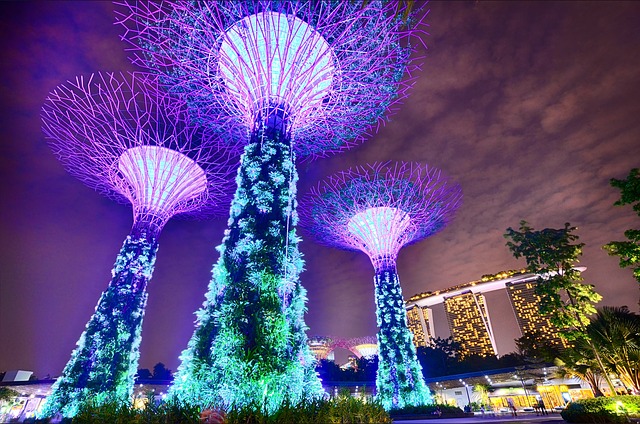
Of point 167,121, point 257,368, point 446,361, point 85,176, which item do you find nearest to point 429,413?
point 257,368

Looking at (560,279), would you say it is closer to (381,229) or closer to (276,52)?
(381,229)

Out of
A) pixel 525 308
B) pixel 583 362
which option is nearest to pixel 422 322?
pixel 525 308

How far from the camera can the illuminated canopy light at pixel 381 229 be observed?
22.1m

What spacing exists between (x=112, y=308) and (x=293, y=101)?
11692 mm

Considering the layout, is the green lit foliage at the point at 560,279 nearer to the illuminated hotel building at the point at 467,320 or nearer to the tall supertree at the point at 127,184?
the tall supertree at the point at 127,184

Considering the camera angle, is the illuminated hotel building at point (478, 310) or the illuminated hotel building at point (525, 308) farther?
the illuminated hotel building at point (525, 308)

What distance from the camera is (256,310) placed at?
8.76 m

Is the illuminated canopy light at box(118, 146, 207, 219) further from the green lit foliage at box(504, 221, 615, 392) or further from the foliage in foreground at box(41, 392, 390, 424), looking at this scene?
the green lit foliage at box(504, 221, 615, 392)

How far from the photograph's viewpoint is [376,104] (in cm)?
1450

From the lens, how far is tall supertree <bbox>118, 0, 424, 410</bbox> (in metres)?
8.30

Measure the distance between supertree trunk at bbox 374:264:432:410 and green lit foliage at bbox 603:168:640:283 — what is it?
420 inches

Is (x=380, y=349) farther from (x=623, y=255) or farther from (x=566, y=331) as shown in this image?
(x=623, y=255)

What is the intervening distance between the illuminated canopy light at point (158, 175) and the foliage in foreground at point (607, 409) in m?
18.7

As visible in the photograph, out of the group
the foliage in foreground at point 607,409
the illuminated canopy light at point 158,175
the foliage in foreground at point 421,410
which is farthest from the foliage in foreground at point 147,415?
the foliage in foreground at point 421,410
